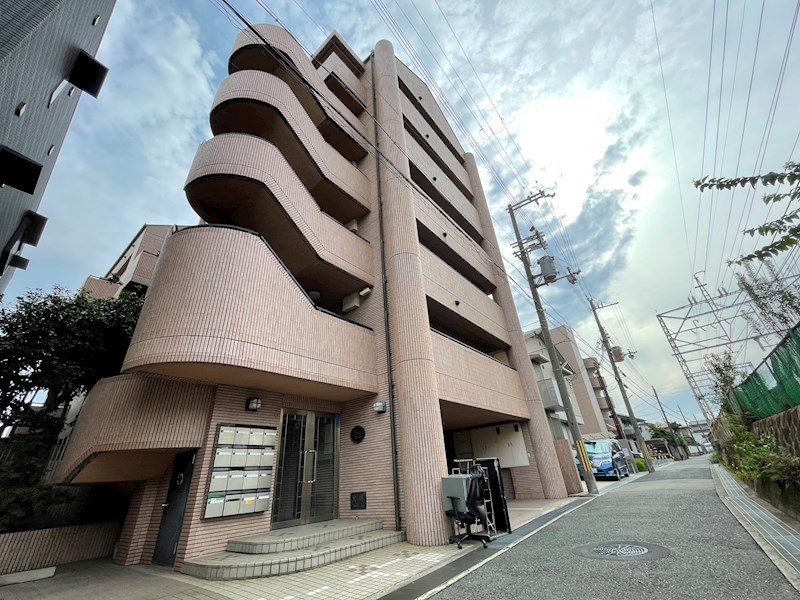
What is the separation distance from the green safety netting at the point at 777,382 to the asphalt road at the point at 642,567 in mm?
2879

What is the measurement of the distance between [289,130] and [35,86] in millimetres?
5517

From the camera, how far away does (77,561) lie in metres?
7.34

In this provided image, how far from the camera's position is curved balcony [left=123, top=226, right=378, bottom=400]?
19.9ft

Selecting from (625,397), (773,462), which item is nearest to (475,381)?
(773,462)

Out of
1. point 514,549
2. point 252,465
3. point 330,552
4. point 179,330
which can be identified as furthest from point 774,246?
point 252,465

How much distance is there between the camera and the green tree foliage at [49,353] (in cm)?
911

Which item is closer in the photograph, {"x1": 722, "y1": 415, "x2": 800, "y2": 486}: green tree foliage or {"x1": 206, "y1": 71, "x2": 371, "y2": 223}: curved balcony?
{"x1": 722, "y1": 415, "x2": 800, "y2": 486}: green tree foliage

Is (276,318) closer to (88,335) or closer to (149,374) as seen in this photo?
(149,374)

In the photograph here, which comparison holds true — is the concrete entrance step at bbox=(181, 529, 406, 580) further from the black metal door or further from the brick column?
the brick column

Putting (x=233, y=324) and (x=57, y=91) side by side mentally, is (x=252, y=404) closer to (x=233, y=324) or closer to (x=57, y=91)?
(x=233, y=324)

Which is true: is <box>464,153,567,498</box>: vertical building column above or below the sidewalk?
above

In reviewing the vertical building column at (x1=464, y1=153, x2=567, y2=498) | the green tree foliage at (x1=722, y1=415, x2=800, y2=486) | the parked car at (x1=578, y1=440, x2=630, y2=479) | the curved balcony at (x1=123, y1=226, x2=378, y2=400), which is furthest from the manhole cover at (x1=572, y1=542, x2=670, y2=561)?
the parked car at (x1=578, y1=440, x2=630, y2=479)

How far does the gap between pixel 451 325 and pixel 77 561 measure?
1219 cm

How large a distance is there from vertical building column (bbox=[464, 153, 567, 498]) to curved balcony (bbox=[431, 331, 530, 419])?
0.52m
